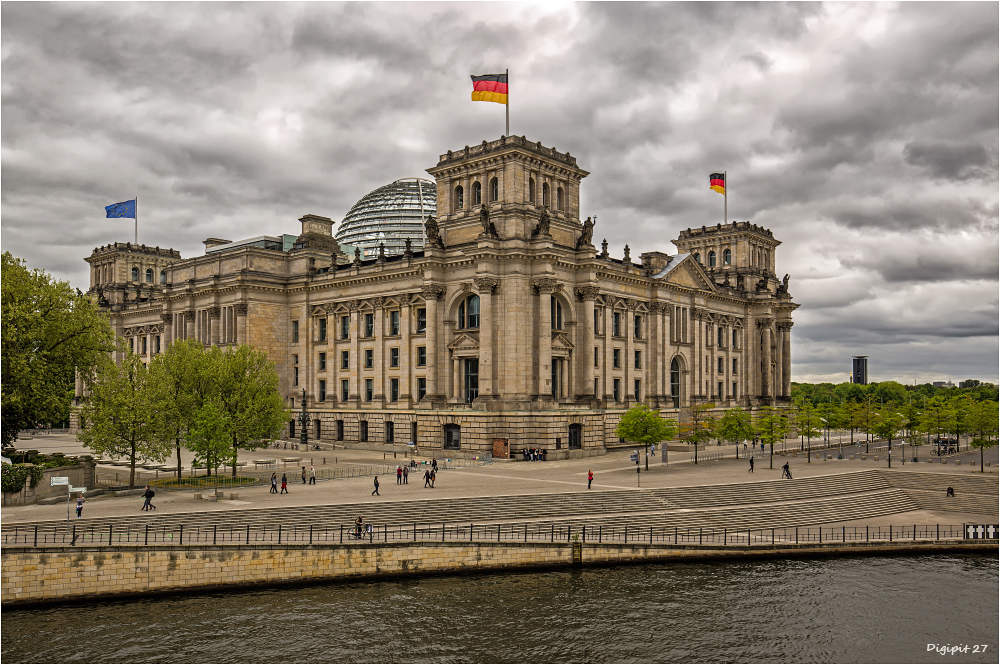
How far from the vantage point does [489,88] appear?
70312 millimetres

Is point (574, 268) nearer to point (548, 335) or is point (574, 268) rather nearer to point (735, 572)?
point (548, 335)

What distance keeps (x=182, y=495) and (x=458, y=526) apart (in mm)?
18269

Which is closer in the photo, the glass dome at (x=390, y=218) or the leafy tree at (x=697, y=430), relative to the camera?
the leafy tree at (x=697, y=430)

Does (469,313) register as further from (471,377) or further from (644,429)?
(644,429)

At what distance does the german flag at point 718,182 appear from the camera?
102 metres

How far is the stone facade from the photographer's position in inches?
2891

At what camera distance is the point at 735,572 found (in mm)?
39469

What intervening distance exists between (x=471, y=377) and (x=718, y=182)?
4607 centimetres

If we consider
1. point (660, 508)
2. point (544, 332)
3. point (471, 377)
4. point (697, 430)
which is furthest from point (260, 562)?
point (697, 430)

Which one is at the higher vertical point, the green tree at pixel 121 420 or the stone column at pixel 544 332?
the stone column at pixel 544 332

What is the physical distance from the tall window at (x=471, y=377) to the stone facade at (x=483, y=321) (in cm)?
14

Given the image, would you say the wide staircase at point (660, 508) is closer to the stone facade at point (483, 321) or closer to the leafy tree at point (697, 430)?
the leafy tree at point (697, 430)

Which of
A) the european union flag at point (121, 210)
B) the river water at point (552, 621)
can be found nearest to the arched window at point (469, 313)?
the river water at point (552, 621)

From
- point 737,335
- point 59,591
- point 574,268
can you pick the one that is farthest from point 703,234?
point 59,591
